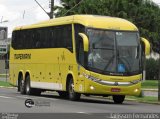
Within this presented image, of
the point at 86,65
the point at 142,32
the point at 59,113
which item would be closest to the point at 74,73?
the point at 86,65

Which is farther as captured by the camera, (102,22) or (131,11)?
(131,11)

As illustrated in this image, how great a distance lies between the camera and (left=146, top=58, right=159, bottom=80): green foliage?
7438 cm

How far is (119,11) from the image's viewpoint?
6109 cm

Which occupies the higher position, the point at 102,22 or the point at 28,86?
the point at 102,22

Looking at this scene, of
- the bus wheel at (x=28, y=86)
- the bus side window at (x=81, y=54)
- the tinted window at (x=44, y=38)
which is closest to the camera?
the bus side window at (x=81, y=54)

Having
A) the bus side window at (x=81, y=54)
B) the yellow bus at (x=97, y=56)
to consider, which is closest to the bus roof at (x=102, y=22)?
the yellow bus at (x=97, y=56)

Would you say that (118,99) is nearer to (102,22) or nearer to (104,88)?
(104,88)

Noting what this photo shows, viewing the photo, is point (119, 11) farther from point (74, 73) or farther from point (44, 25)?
point (74, 73)

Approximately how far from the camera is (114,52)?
2714 centimetres

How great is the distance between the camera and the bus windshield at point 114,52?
27000mm

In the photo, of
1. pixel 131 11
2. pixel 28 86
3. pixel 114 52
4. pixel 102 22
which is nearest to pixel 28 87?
pixel 28 86

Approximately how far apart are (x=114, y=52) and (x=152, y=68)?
157 ft

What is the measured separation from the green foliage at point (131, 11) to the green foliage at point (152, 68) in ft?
38.8

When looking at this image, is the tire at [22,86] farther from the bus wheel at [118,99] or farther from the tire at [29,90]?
the bus wheel at [118,99]
